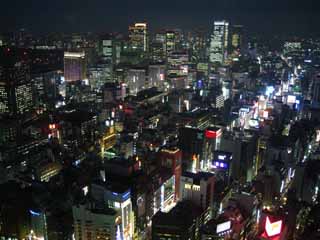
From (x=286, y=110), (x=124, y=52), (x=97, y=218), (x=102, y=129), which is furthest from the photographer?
(x=124, y=52)

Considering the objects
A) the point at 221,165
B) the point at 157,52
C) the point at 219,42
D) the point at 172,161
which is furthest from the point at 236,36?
the point at 172,161

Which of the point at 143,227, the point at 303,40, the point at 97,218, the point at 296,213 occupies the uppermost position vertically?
the point at 303,40

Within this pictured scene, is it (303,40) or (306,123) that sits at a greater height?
(303,40)

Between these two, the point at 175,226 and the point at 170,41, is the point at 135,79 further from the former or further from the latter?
the point at 175,226

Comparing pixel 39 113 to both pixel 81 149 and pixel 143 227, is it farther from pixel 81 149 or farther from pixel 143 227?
pixel 143 227

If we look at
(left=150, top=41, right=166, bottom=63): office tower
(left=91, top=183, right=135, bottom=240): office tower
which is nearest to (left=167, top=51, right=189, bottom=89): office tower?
(left=150, top=41, right=166, bottom=63): office tower

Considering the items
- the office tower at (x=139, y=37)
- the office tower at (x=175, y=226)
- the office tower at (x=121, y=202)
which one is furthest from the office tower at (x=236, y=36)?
the office tower at (x=175, y=226)

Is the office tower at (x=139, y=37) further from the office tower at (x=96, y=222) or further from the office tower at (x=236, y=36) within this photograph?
the office tower at (x=96, y=222)

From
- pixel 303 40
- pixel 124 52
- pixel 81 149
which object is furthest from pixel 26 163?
pixel 303 40

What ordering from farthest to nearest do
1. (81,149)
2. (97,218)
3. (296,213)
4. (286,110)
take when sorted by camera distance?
1. (286,110)
2. (81,149)
3. (296,213)
4. (97,218)
